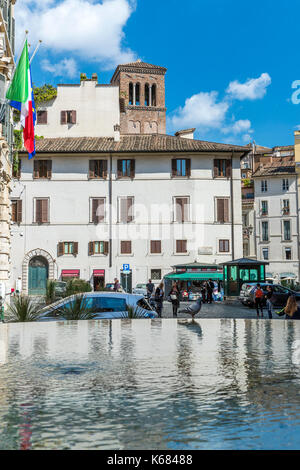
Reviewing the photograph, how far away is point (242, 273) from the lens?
121 ft

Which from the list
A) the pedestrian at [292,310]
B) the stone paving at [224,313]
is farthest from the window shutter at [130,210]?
Answer: the pedestrian at [292,310]

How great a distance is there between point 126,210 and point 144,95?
59.6 metres

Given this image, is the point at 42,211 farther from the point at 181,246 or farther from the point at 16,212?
the point at 181,246

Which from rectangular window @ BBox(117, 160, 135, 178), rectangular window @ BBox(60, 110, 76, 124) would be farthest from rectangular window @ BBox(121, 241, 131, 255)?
rectangular window @ BBox(60, 110, 76, 124)

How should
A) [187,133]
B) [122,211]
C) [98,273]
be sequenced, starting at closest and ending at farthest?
[98,273] → [122,211] → [187,133]

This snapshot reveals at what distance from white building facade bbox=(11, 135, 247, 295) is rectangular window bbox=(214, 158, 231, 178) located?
9 cm

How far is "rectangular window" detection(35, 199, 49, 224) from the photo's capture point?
49344mm

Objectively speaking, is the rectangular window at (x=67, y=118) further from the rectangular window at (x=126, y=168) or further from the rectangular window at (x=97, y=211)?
the rectangular window at (x=97, y=211)

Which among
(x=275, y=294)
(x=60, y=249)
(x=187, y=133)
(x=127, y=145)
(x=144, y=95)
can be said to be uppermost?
(x=144, y=95)

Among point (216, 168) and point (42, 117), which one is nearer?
point (216, 168)

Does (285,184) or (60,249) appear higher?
(285,184)

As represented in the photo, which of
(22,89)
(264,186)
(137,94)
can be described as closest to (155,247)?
(22,89)

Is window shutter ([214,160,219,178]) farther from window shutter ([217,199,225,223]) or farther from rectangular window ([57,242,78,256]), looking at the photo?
rectangular window ([57,242,78,256])

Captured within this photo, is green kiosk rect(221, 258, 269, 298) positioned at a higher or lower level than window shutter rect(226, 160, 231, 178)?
lower
